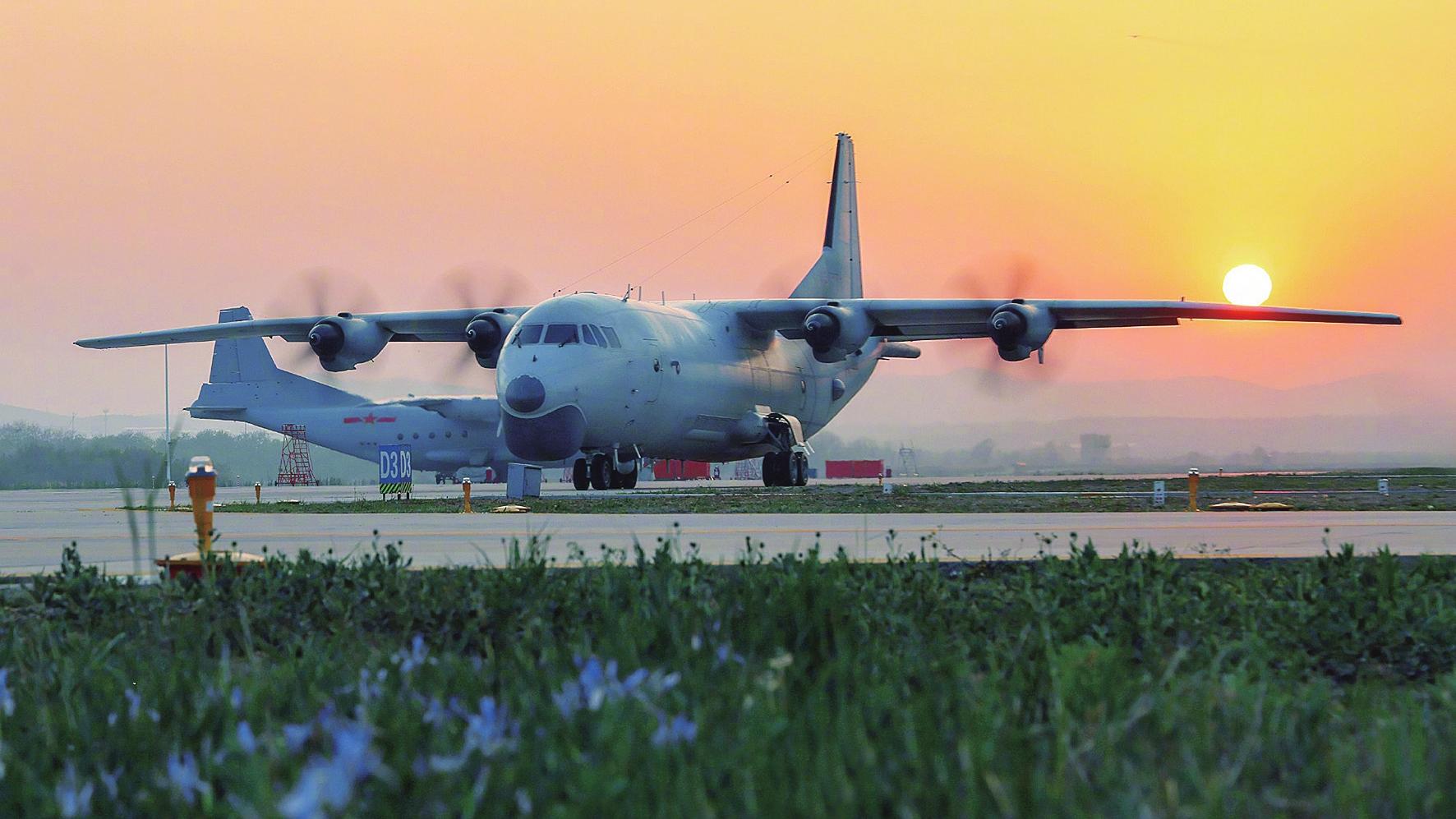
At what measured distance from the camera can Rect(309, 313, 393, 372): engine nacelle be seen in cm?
3441

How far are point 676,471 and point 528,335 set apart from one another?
49.4 metres

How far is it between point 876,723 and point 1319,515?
15104mm

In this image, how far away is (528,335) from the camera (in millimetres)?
29391

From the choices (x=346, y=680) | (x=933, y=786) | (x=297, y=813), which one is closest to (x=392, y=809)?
(x=297, y=813)

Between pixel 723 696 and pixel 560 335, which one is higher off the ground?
pixel 560 335

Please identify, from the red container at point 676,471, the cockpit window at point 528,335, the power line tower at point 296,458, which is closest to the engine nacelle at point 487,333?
the cockpit window at point 528,335

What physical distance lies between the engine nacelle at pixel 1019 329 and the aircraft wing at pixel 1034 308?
8.8 inches

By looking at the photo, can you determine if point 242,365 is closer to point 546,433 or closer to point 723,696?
point 546,433

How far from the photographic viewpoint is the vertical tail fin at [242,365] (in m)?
68.7

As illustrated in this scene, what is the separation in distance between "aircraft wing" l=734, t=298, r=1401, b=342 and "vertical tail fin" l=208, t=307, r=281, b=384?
1570 inches

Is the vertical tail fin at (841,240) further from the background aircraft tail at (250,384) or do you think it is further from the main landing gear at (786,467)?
the background aircraft tail at (250,384)

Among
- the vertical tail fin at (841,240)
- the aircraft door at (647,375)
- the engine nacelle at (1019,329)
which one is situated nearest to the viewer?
the aircraft door at (647,375)

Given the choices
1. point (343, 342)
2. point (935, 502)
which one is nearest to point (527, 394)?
point (343, 342)

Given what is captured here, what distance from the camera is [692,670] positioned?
15.9 feet
